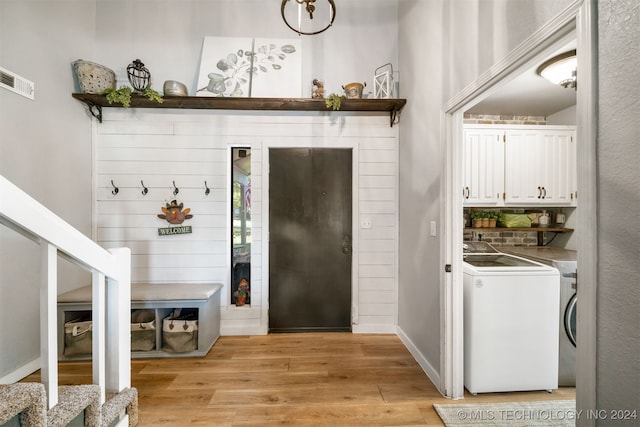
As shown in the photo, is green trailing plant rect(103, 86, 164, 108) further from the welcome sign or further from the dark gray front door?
the dark gray front door

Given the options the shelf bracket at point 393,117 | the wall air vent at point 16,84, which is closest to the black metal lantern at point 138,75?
the wall air vent at point 16,84

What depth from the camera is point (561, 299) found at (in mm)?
1996

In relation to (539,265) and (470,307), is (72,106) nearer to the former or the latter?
(470,307)

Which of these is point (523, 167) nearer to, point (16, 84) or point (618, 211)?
point (618, 211)

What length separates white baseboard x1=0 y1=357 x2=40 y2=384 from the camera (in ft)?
6.51

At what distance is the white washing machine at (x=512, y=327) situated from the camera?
6.21 ft

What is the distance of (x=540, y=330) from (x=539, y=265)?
0.46 meters

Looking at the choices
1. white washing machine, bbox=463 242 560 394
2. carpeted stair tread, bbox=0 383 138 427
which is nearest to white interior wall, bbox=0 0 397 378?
carpeted stair tread, bbox=0 383 138 427

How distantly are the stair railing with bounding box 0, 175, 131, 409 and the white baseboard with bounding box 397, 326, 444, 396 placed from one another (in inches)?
80.2

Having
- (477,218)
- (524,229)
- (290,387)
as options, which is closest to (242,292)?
(290,387)

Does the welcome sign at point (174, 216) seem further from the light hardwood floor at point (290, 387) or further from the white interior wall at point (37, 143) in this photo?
the light hardwood floor at point (290, 387)

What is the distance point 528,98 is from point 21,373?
5.17m

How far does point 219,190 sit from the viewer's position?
2.89 m

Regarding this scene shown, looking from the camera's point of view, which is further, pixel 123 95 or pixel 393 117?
pixel 393 117
